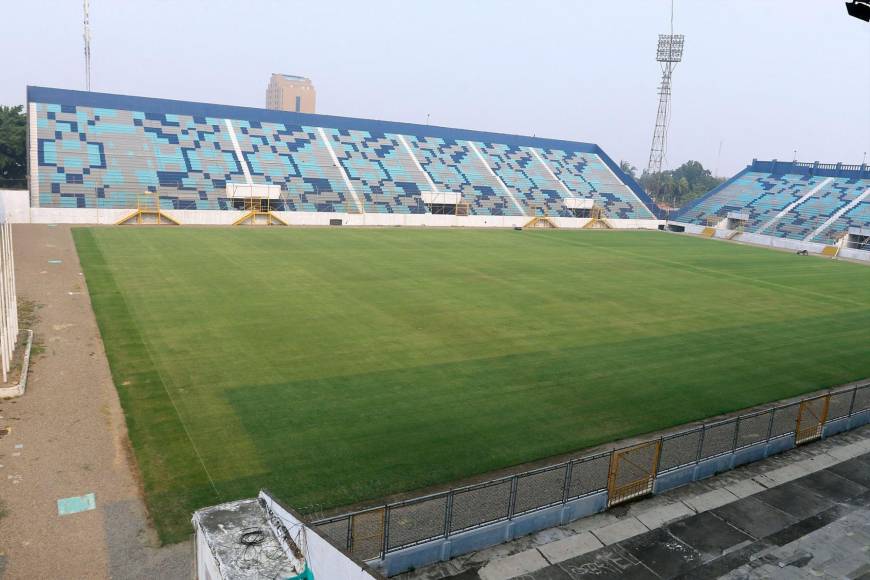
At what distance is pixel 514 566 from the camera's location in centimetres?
975

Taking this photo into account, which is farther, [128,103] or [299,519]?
[128,103]

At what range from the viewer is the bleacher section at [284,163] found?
48.7 meters

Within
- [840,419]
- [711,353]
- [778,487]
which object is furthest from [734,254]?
[778,487]

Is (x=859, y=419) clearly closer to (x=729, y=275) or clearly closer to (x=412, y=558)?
(x=412, y=558)

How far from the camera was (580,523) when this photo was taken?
1106 centimetres

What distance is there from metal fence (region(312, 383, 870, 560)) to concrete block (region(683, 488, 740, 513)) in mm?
650

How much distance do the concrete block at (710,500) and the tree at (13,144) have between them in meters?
56.7

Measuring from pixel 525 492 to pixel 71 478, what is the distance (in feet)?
25.8

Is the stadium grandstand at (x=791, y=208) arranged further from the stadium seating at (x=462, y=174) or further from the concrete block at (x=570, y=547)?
the concrete block at (x=570, y=547)

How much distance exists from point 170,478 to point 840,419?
1503cm

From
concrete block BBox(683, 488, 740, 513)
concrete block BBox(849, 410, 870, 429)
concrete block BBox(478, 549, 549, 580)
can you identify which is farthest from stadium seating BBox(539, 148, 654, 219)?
concrete block BBox(478, 549, 549, 580)

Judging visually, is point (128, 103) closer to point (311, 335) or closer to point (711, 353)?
point (311, 335)

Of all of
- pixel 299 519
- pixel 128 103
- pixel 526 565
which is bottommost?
pixel 526 565

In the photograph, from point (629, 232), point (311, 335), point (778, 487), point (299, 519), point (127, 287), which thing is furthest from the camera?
point (629, 232)
